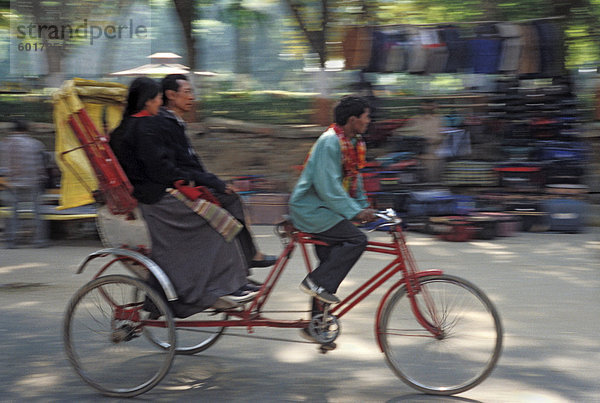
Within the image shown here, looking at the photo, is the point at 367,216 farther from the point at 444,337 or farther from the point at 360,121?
the point at 444,337

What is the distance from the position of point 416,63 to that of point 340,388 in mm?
7286

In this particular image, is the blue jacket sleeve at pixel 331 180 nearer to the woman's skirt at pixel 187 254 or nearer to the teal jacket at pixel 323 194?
the teal jacket at pixel 323 194

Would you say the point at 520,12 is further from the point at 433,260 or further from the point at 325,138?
the point at 325,138

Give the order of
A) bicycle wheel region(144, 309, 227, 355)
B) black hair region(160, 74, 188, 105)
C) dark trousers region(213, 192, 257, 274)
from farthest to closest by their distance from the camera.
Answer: bicycle wheel region(144, 309, 227, 355)
black hair region(160, 74, 188, 105)
dark trousers region(213, 192, 257, 274)

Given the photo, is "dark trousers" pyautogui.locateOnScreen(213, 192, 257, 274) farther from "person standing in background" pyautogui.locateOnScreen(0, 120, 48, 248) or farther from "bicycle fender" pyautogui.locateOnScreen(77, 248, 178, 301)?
"person standing in background" pyautogui.locateOnScreen(0, 120, 48, 248)

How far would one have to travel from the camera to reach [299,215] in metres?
4.02

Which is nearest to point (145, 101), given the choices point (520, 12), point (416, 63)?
point (416, 63)

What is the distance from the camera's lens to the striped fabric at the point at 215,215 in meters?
3.93

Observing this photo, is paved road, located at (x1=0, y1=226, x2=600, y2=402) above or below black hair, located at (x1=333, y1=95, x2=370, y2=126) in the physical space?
below

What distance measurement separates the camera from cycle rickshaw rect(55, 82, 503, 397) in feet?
12.5

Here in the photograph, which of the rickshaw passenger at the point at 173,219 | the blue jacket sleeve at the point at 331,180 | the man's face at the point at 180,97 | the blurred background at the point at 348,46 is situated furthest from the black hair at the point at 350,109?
the blurred background at the point at 348,46

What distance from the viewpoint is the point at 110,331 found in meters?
4.03

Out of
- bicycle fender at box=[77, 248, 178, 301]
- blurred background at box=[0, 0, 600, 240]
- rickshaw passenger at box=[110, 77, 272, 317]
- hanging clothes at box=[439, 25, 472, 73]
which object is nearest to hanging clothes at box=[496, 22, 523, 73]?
blurred background at box=[0, 0, 600, 240]

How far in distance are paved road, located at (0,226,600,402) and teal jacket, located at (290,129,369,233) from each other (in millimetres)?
685
